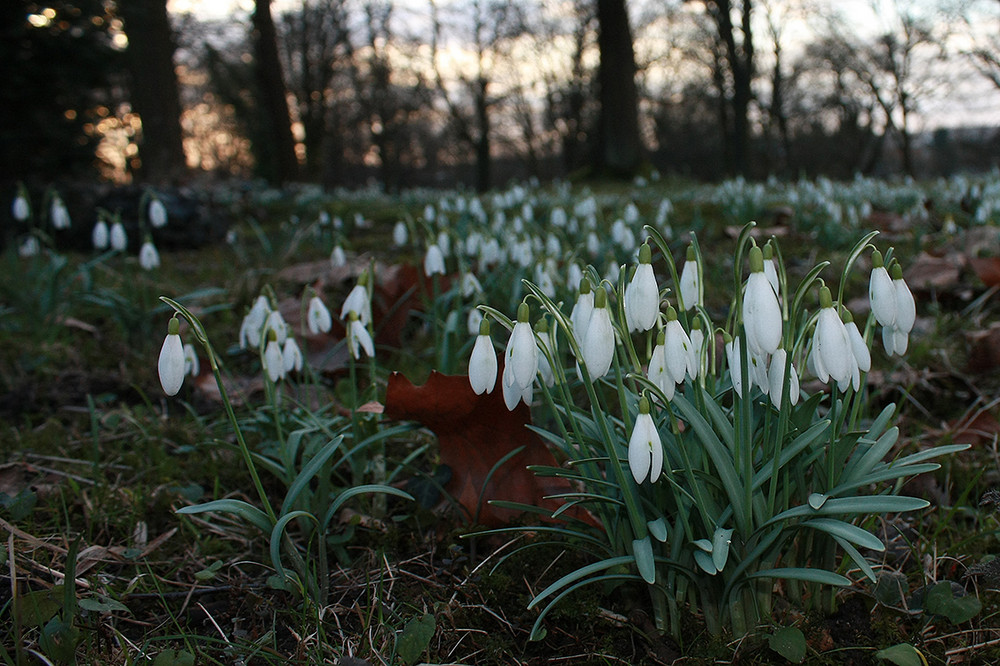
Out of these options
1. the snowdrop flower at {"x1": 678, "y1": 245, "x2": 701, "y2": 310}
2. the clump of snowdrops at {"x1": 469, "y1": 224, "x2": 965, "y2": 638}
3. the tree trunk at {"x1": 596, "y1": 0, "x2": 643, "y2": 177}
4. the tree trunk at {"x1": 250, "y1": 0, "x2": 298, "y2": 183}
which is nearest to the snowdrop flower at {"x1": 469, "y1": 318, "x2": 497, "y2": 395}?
the clump of snowdrops at {"x1": 469, "y1": 224, "x2": 965, "y2": 638}

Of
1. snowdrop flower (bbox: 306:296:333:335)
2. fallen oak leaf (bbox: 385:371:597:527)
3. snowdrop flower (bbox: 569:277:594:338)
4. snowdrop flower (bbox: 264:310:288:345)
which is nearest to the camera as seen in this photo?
snowdrop flower (bbox: 569:277:594:338)

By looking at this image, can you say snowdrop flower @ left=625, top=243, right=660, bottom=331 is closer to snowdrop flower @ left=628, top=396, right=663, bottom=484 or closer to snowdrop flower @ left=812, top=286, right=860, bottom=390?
snowdrop flower @ left=628, top=396, right=663, bottom=484

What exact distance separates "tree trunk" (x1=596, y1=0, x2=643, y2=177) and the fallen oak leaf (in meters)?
9.94

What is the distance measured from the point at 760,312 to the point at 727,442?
0.38 metres

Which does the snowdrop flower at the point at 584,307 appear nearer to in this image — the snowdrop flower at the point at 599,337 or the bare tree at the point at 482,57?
the snowdrop flower at the point at 599,337

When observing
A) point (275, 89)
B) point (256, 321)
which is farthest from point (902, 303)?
point (275, 89)

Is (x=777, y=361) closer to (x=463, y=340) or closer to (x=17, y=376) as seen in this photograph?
(x=463, y=340)

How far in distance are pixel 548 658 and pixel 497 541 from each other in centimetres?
38

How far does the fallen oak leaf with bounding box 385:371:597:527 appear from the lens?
64.8 inches

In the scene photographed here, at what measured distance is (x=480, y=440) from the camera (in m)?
1.74

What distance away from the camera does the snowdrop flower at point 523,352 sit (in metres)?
1.19

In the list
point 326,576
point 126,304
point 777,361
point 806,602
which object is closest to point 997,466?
point 806,602

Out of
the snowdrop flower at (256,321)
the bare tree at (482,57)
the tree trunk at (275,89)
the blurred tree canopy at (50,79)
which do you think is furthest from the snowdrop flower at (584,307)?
the bare tree at (482,57)

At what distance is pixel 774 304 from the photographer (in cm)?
105
